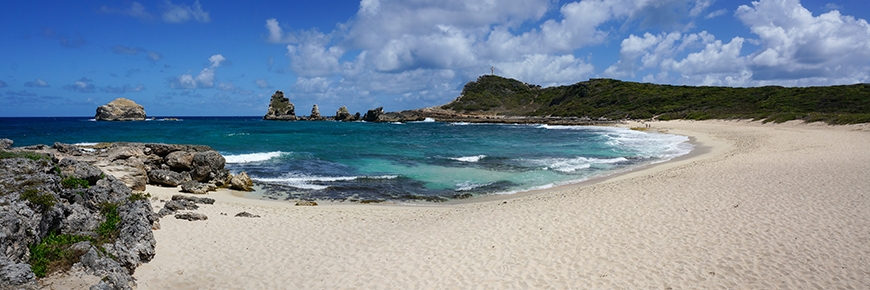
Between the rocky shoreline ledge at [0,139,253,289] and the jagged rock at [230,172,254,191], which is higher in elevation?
the rocky shoreline ledge at [0,139,253,289]

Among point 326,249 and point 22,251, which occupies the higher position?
point 22,251

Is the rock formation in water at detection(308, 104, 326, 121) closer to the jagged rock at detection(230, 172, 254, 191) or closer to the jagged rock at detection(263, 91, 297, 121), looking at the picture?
the jagged rock at detection(263, 91, 297, 121)

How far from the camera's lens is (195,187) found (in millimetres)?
15531

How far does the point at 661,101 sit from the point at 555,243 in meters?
87.6

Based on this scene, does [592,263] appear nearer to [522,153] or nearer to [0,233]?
[0,233]

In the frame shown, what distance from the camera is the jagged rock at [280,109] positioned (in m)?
116

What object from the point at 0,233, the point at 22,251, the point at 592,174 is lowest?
the point at 592,174

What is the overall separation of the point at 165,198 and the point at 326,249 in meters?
7.55

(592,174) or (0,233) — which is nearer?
(0,233)

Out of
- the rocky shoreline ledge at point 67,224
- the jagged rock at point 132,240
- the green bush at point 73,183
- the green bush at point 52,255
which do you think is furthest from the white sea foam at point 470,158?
the green bush at point 52,255

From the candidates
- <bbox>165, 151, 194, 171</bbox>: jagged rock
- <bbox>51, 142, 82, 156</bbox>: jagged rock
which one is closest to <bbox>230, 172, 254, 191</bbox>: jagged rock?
<bbox>165, 151, 194, 171</bbox>: jagged rock

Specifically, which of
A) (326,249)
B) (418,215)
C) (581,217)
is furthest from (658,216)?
(326,249)

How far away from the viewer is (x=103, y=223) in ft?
25.1

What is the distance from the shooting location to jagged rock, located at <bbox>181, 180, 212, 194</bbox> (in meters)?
15.2
